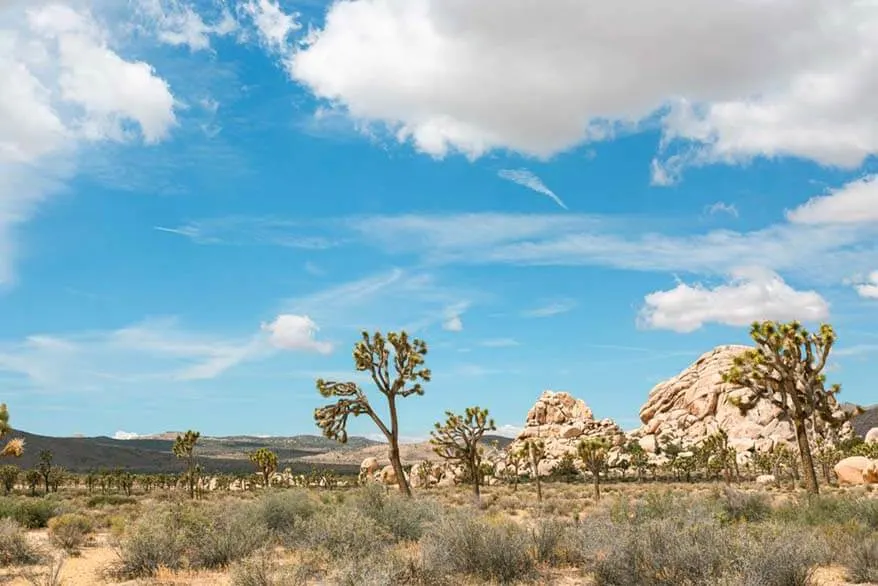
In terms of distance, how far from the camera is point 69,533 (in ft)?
64.6

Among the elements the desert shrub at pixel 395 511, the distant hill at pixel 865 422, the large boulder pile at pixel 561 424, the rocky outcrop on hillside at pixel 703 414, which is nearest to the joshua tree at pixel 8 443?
the desert shrub at pixel 395 511

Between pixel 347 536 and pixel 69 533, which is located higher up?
pixel 347 536

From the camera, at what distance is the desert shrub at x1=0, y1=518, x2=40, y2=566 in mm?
15867

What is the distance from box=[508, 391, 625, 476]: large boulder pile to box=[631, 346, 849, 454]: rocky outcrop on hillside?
6430 millimetres

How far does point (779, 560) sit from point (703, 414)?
124 m

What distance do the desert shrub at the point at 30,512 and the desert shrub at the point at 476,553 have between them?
20.2 m

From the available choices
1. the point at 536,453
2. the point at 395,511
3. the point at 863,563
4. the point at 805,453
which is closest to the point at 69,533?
the point at 395,511

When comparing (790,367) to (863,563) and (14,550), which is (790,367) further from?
(14,550)

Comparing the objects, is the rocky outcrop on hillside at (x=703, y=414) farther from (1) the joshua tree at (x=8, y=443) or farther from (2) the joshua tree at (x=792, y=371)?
(1) the joshua tree at (x=8, y=443)

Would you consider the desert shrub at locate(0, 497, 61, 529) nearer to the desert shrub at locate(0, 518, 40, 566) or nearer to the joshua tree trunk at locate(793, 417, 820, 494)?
the desert shrub at locate(0, 518, 40, 566)

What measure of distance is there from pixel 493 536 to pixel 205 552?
21.7ft

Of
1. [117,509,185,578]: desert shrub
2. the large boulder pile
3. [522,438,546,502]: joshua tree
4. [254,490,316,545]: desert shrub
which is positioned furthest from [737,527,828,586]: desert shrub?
the large boulder pile

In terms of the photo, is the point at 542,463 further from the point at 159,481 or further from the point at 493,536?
the point at 493,536

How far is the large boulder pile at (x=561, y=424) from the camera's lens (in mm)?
120688
